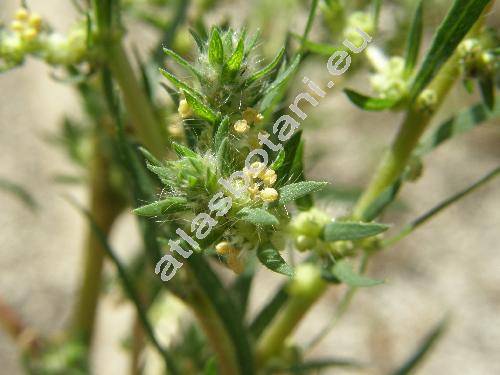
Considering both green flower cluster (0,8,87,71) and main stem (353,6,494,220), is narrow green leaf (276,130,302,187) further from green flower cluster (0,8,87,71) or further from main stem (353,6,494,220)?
green flower cluster (0,8,87,71)

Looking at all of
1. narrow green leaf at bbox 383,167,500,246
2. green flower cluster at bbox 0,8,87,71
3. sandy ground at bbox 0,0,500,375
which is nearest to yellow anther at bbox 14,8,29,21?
green flower cluster at bbox 0,8,87,71

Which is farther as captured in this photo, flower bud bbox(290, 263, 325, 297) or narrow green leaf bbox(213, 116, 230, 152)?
flower bud bbox(290, 263, 325, 297)

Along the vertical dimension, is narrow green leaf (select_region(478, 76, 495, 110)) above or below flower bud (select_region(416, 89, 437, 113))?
below

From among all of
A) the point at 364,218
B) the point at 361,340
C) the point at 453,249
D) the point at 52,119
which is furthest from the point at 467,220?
the point at 364,218

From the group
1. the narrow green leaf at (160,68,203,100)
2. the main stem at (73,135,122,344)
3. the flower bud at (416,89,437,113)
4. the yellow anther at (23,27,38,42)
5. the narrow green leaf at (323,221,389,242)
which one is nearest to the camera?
the narrow green leaf at (160,68,203,100)

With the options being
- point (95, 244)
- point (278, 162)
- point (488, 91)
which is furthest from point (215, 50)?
point (95, 244)

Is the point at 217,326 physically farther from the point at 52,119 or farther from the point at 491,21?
the point at 491,21

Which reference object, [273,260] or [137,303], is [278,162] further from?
[137,303]
